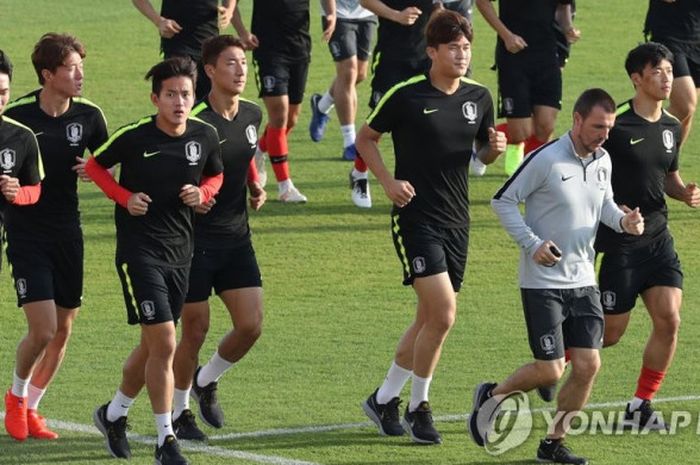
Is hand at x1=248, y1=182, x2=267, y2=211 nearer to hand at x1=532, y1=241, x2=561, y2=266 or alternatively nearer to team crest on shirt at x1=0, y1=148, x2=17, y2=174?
team crest on shirt at x1=0, y1=148, x2=17, y2=174

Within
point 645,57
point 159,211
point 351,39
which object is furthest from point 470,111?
point 351,39

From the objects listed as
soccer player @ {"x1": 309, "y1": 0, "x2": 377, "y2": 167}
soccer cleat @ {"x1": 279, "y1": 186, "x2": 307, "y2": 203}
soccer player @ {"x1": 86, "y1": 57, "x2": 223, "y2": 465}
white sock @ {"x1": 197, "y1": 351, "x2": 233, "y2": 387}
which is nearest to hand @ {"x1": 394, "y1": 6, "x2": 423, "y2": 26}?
soccer player @ {"x1": 309, "y1": 0, "x2": 377, "y2": 167}

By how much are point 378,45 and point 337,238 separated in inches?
67.5

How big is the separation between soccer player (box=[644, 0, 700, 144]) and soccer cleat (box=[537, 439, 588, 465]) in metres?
6.10

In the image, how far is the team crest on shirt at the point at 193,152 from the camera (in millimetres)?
9969

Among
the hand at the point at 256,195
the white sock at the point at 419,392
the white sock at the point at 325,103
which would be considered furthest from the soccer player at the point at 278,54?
the white sock at the point at 419,392

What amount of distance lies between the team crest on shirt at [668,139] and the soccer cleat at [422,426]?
2117 millimetres

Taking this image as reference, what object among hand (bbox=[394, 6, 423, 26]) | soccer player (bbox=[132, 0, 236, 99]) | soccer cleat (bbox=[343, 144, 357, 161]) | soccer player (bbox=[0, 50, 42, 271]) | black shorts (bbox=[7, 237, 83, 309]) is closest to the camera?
soccer player (bbox=[0, 50, 42, 271])

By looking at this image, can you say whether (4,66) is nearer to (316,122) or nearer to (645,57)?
(645,57)

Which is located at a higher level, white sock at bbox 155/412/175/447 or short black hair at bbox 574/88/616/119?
short black hair at bbox 574/88/616/119

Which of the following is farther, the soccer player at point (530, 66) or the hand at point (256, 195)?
the soccer player at point (530, 66)

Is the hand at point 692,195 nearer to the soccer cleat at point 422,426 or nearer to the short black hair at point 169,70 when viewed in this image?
the soccer cleat at point 422,426

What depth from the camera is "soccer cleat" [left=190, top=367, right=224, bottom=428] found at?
10797 millimetres

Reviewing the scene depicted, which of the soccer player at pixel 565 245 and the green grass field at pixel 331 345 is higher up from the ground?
the soccer player at pixel 565 245
